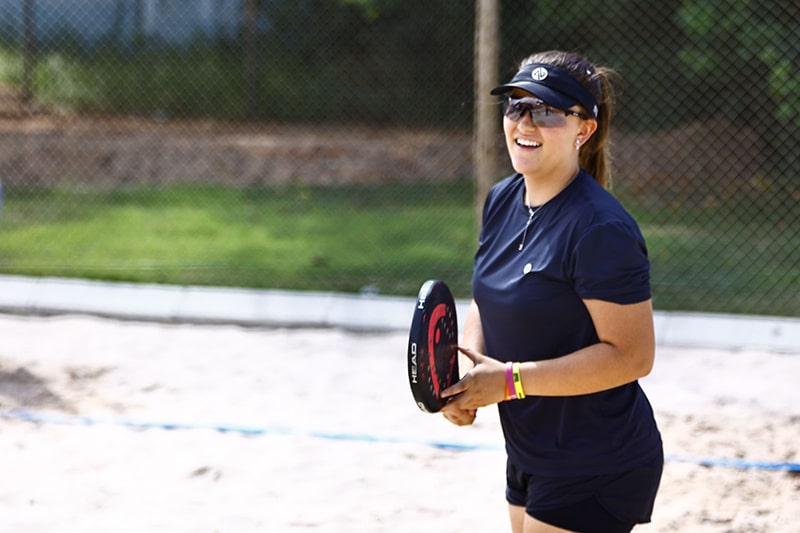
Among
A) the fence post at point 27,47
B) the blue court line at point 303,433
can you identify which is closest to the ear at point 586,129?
the blue court line at point 303,433

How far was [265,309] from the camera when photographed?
6648 mm

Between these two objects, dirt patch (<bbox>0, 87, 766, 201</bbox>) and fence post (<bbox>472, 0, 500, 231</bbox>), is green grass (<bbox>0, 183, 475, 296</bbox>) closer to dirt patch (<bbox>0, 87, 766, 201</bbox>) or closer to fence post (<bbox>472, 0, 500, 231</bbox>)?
dirt patch (<bbox>0, 87, 766, 201</bbox>)

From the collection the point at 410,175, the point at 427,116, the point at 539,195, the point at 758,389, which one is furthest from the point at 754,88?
the point at 539,195

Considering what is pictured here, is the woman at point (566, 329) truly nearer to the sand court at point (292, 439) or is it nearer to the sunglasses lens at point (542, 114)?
the sunglasses lens at point (542, 114)

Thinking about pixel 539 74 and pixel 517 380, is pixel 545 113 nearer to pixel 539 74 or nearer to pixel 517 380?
pixel 539 74

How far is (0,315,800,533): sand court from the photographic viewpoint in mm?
3697

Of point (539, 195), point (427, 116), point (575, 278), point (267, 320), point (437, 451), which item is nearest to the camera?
point (575, 278)

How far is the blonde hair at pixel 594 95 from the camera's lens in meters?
2.20

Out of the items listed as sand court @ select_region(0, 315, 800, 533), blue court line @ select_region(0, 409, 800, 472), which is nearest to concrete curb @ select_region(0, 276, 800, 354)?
sand court @ select_region(0, 315, 800, 533)

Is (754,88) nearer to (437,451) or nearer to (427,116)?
(427,116)

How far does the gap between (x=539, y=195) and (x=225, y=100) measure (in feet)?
29.1

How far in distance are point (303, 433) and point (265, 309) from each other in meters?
2.18

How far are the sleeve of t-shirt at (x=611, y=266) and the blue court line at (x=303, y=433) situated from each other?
7.82 feet

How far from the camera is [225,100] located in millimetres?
10672
